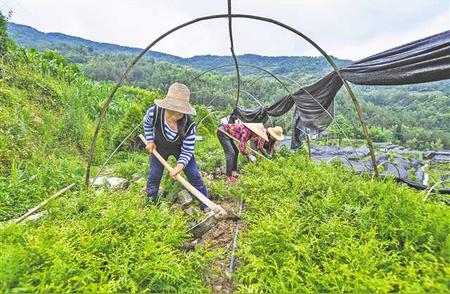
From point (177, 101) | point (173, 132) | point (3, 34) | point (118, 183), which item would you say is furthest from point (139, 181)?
point (3, 34)

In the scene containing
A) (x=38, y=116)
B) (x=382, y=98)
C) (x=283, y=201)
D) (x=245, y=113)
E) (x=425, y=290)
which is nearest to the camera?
(x=425, y=290)

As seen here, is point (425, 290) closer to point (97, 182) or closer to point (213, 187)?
point (213, 187)

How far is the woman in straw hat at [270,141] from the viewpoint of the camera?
6082mm

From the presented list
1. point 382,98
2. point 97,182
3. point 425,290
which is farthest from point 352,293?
point 382,98

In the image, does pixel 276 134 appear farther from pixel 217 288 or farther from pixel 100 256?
pixel 100 256

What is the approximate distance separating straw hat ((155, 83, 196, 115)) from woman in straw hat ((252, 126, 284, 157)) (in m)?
3.03

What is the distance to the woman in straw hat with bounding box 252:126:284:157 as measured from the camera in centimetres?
608

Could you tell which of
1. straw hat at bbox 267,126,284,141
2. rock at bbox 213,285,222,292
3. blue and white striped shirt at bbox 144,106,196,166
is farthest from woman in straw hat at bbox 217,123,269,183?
rock at bbox 213,285,222,292

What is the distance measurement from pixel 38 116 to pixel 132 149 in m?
2.49

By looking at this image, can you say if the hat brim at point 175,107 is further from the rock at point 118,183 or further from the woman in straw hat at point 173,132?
the rock at point 118,183

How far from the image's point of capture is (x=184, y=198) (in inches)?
157

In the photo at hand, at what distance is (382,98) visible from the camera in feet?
212

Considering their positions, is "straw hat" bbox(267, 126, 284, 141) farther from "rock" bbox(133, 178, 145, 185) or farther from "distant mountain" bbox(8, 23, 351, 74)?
"distant mountain" bbox(8, 23, 351, 74)

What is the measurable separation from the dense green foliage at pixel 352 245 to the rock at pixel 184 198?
936 mm
